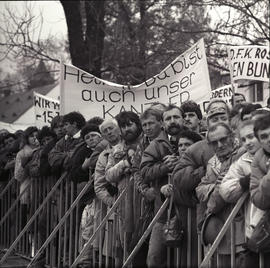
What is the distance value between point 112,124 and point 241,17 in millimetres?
8379

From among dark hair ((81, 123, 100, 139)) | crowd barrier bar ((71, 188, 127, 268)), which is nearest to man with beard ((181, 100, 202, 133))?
crowd barrier bar ((71, 188, 127, 268))

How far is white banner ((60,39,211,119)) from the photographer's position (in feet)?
29.4

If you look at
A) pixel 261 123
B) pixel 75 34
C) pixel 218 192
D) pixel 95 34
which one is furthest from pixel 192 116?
pixel 95 34

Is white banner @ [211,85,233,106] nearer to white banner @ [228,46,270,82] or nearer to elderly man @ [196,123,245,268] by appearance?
white banner @ [228,46,270,82]

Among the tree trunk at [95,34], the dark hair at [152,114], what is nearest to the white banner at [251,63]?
the dark hair at [152,114]

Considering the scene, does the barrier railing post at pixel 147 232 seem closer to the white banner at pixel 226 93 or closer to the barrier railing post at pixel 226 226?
the barrier railing post at pixel 226 226

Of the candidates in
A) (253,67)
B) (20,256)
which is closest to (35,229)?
(20,256)

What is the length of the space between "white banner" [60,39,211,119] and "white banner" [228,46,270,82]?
30.7 inches

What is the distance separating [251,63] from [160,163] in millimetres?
3912

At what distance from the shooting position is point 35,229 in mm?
8695

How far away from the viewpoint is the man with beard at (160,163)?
19.2 ft

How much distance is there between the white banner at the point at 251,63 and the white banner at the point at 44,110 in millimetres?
3568

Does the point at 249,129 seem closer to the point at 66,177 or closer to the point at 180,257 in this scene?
the point at 180,257

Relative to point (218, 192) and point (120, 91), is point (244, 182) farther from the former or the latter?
point (120, 91)
